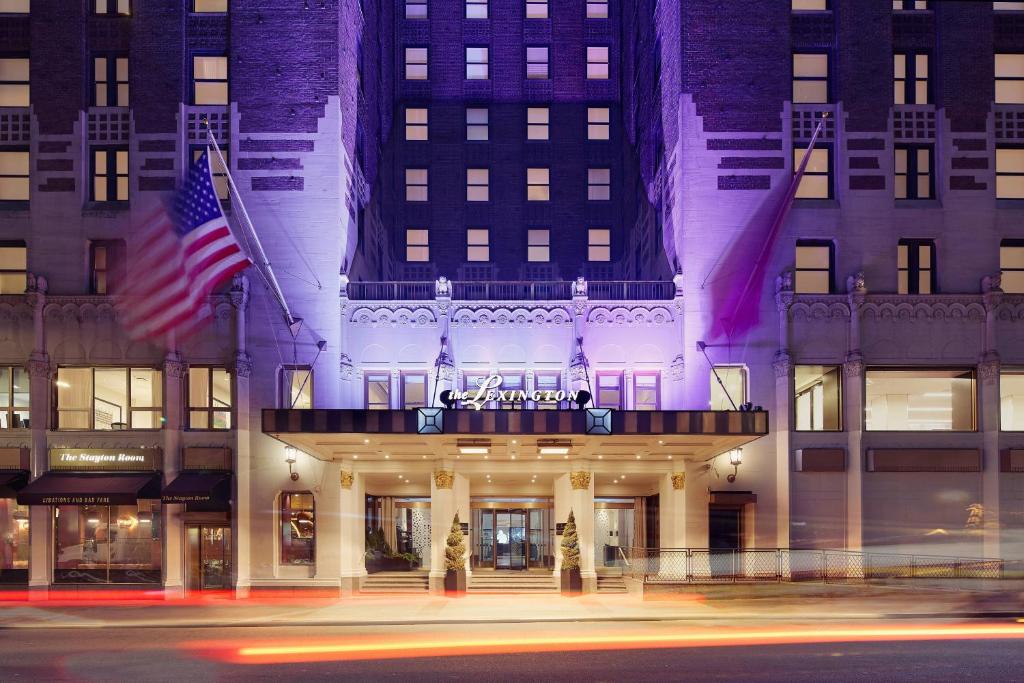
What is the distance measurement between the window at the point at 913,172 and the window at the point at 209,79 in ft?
83.8

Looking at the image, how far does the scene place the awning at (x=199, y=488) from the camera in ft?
99.2

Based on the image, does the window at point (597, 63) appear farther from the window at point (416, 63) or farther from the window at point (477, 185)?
the window at point (416, 63)

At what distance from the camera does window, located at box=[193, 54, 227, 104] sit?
33594 mm

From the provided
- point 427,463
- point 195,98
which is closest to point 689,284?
point 427,463

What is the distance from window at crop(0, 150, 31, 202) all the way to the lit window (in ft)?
58.3

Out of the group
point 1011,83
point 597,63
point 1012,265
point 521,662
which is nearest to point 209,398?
point 521,662

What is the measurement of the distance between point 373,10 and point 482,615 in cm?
2930

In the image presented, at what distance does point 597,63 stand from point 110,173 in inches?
950

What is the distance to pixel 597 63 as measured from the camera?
45219mm

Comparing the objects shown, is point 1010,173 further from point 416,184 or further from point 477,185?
point 416,184

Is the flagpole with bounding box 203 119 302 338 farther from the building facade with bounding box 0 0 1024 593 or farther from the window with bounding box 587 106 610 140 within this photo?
the window with bounding box 587 106 610 140

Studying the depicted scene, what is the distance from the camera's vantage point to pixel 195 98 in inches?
1323

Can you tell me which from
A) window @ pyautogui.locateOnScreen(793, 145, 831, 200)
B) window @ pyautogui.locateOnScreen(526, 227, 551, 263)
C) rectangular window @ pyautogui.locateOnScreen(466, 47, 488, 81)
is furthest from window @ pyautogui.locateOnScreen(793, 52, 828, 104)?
rectangular window @ pyautogui.locateOnScreen(466, 47, 488, 81)

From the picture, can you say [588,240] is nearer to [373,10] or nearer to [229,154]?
[373,10]
